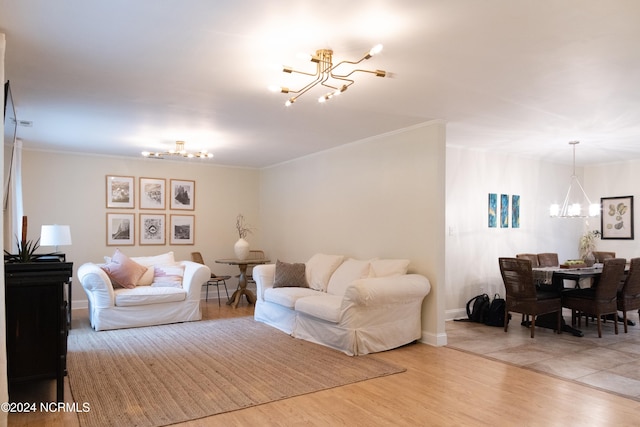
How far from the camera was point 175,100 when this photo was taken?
4.06 metres

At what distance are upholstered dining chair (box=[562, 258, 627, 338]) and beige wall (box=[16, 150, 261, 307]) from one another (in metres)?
5.43

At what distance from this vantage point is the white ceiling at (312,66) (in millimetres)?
2391

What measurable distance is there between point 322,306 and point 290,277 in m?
1.27

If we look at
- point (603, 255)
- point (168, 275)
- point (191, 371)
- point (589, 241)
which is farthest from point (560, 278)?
point (168, 275)

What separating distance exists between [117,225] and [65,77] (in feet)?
13.6

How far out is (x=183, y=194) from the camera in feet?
25.5

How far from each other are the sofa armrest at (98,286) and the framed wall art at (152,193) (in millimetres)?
2117

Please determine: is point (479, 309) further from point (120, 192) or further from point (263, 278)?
point (120, 192)

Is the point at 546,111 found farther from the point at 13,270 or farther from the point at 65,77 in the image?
the point at 13,270

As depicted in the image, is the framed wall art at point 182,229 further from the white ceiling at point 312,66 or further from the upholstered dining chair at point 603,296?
the upholstered dining chair at point 603,296

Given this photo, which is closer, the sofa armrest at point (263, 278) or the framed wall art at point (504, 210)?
the sofa armrest at point (263, 278)

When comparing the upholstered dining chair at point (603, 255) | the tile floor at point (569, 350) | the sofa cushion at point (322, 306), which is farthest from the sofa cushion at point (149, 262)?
the upholstered dining chair at point (603, 255)

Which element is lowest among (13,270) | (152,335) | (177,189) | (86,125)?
(152,335)

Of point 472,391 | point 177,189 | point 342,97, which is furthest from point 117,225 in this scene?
point 472,391
